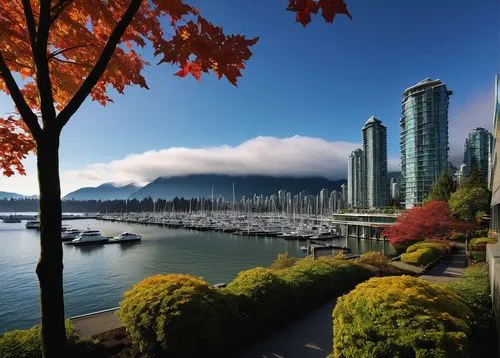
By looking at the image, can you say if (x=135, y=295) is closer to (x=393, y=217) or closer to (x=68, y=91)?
Answer: (x=68, y=91)

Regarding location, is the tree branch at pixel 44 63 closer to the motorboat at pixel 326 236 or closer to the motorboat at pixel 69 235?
the motorboat at pixel 326 236

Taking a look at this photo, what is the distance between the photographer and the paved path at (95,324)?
782 centimetres

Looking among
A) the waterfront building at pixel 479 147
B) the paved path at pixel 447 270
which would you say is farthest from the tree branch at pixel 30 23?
the waterfront building at pixel 479 147


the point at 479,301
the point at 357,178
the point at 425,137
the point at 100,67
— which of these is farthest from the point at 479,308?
the point at 357,178

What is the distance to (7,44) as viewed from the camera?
12.4 ft

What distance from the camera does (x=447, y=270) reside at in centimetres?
1952

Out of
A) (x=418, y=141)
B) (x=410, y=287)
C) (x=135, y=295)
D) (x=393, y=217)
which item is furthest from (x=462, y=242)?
(x=418, y=141)

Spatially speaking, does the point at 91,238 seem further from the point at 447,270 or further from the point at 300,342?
the point at 300,342

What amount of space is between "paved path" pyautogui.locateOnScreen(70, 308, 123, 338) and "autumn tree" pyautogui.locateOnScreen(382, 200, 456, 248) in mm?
33255

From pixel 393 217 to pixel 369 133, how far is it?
8910 cm

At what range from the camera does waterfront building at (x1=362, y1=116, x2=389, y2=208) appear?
445 ft

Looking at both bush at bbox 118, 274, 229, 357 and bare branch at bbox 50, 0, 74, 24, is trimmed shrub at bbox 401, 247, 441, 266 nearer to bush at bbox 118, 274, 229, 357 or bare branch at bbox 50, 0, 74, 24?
bush at bbox 118, 274, 229, 357

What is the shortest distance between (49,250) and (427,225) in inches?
1481

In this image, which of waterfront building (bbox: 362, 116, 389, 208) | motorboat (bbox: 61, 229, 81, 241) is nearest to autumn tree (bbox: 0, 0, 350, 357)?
motorboat (bbox: 61, 229, 81, 241)
